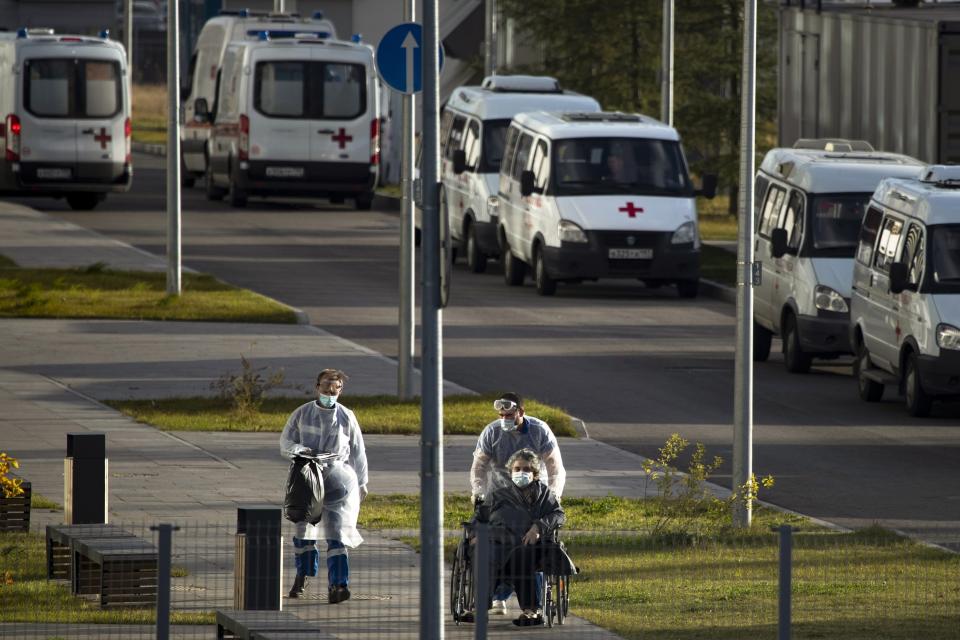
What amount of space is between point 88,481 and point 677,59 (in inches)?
1222

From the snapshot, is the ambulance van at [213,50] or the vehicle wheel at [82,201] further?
the ambulance van at [213,50]

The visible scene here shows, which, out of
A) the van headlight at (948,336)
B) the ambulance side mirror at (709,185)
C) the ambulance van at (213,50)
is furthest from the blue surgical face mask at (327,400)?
the ambulance van at (213,50)

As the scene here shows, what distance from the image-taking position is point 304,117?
136ft

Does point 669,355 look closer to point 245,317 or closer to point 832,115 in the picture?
point 245,317

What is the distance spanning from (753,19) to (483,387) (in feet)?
24.5

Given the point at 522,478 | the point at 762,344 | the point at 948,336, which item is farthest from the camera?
the point at 762,344

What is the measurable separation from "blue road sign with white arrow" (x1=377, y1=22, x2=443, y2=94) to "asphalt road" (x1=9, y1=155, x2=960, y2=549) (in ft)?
12.6

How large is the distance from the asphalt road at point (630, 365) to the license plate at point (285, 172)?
89 centimetres

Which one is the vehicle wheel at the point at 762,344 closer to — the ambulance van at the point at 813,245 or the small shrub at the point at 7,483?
the ambulance van at the point at 813,245

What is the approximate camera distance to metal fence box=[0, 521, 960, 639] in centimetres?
1209

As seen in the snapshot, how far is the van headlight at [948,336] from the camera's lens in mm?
20797

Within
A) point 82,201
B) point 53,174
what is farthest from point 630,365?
point 82,201

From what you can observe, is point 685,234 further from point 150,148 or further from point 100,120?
point 150,148

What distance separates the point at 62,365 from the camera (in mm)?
23656
